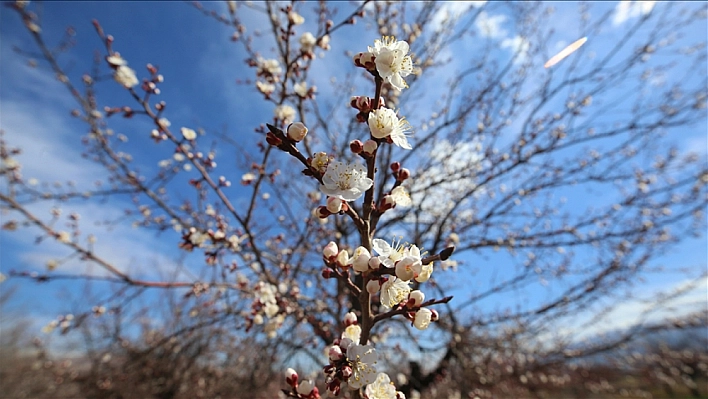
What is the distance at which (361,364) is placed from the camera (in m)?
0.98

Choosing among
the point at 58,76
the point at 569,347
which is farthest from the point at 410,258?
the point at 569,347

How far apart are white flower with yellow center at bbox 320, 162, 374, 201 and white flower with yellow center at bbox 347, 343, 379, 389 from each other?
0.44m

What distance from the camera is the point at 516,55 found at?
154 inches

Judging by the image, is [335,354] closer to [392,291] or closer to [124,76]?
[392,291]

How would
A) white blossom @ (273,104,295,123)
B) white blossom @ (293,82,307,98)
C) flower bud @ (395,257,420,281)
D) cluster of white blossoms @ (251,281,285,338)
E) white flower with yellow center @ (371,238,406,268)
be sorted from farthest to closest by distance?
white blossom @ (293,82,307,98)
white blossom @ (273,104,295,123)
cluster of white blossoms @ (251,281,285,338)
white flower with yellow center @ (371,238,406,268)
flower bud @ (395,257,420,281)

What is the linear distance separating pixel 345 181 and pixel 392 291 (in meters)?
0.38

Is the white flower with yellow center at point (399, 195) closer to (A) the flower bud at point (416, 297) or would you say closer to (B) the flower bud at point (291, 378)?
(A) the flower bud at point (416, 297)

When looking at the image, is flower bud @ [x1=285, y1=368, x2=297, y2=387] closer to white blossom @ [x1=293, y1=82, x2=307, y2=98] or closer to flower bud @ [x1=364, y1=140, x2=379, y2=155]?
flower bud @ [x1=364, y1=140, x2=379, y2=155]

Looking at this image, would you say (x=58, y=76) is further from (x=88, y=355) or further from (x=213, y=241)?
(x=88, y=355)

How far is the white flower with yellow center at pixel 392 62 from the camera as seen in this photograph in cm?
105

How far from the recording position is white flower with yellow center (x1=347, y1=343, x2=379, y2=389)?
37.5 inches

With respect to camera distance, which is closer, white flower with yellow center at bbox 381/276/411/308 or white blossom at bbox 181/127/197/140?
white flower with yellow center at bbox 381/276/411/308

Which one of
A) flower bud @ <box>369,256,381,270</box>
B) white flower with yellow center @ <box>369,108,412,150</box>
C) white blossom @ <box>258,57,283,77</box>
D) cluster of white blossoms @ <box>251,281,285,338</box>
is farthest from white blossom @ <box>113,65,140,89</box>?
flower bud @ <box>369,256,381,270</box>

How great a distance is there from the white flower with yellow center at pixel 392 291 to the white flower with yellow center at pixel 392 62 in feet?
2.07
